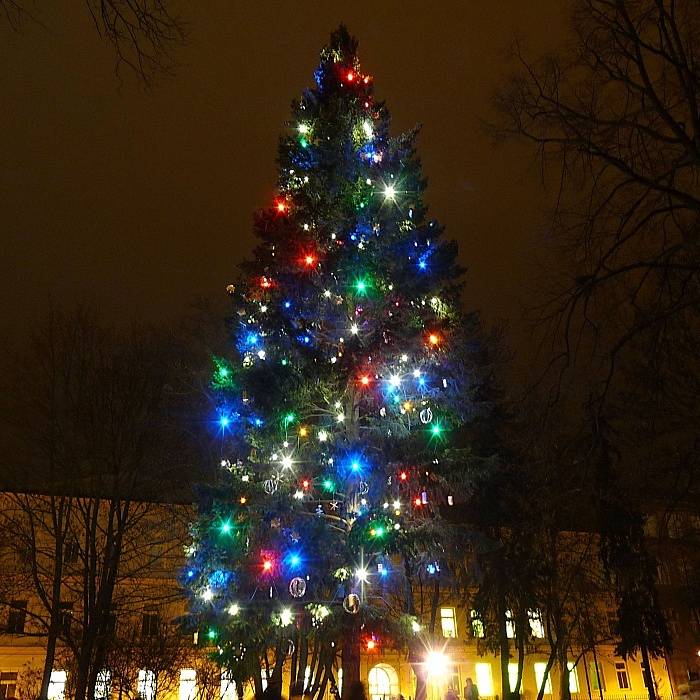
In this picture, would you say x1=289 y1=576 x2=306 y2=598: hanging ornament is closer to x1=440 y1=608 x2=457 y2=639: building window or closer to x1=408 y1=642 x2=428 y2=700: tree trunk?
x1=408 y1=642 x2=428 y2=700: tree trunk

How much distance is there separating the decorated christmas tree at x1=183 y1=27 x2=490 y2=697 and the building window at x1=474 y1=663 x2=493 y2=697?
901 inches

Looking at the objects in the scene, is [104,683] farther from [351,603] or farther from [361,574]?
[361,574]

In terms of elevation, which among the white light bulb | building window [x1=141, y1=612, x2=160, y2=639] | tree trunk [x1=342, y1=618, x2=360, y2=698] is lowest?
tree trunk [x1=342, y1=618, x2=360, y2=698]

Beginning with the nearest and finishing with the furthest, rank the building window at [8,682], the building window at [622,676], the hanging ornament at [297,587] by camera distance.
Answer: the hanging ornament at [297,587] < the building window at [8,682] < the building window at [622,676]

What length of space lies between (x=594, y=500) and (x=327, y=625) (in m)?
5.69

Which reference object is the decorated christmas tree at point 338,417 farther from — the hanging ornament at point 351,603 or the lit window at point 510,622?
the lit window at point 510,622

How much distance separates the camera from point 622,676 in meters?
38.2

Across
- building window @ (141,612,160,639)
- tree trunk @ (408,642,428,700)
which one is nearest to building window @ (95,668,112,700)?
building window @ (141,612,160,639)

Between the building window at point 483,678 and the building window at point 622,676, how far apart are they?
28.3 ft

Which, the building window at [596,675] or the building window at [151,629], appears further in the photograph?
the building window at [596,675]

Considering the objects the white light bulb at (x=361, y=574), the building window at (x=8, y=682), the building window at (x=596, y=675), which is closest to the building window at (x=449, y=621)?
the building window at (x=596, y=675)

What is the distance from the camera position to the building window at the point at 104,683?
1270 centimetres

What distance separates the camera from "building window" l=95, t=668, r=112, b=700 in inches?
500

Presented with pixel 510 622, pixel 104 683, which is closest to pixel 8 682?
pixel 104 683
